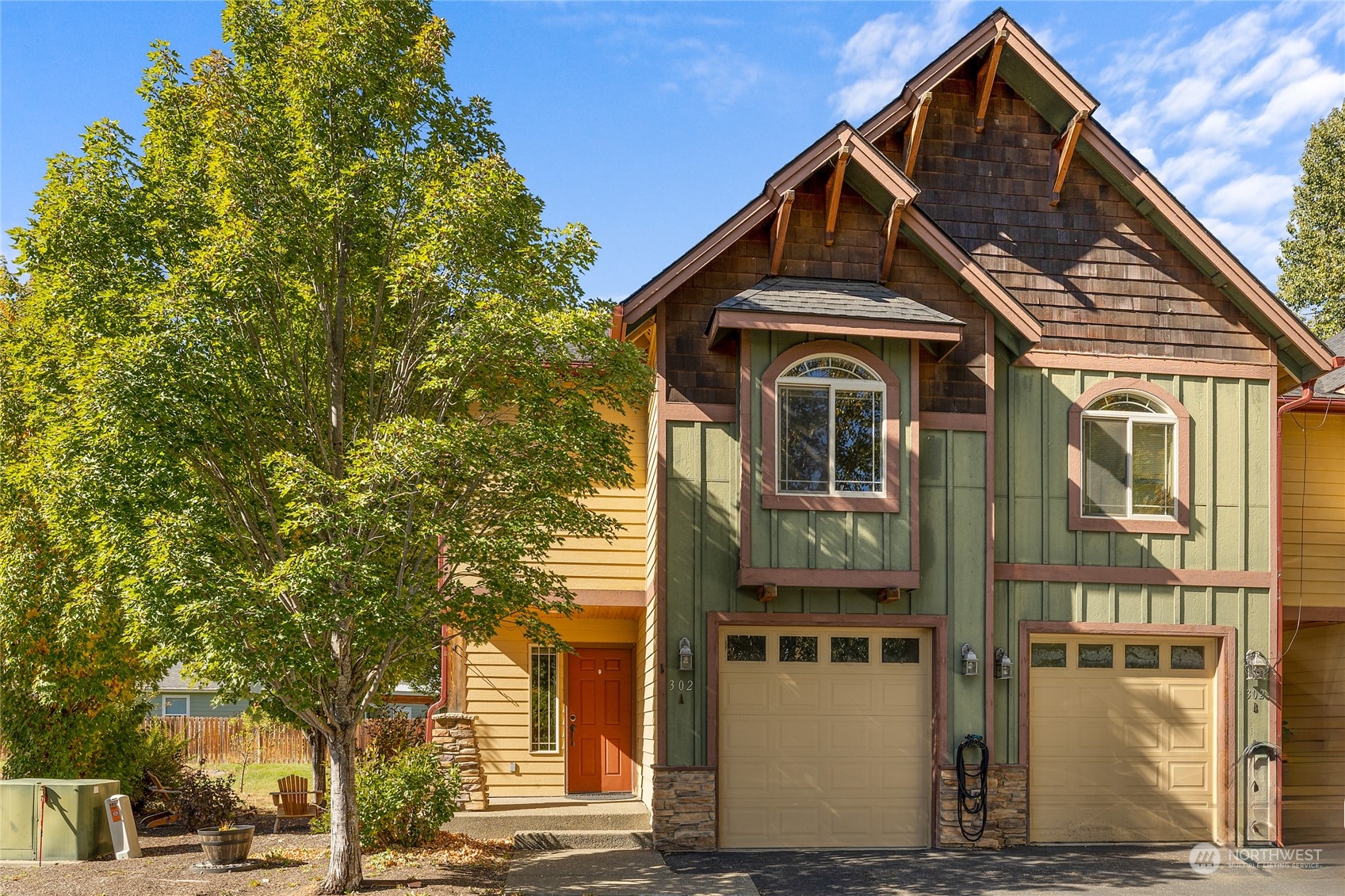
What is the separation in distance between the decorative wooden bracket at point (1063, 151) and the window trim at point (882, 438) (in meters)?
3.45

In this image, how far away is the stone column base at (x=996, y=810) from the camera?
464 inches

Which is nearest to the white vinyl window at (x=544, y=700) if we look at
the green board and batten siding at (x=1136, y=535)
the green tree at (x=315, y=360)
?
the green tree at (x=315, y=360)

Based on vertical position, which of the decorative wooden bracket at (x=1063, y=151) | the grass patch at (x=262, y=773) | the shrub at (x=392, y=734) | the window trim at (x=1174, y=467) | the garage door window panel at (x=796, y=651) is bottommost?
the grass patch at (x=262, y=773)

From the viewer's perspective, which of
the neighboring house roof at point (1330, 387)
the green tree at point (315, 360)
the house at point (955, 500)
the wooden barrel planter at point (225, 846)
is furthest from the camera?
the neighboring house roof at point (1330, 387)

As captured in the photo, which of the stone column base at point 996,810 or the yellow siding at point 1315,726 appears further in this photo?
the yellow siding at point 1315,726

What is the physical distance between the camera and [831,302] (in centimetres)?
1189

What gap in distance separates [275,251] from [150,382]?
1479 millimetres

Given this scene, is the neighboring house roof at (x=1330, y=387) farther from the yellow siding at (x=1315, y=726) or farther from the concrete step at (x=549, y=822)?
the concrete step at (x=549, y=822)

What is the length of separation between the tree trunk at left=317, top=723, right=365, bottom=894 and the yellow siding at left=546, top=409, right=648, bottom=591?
12.5ft

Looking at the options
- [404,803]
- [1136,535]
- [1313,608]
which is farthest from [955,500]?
[404,803]

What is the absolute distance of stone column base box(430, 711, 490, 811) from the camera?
12656 millimetres

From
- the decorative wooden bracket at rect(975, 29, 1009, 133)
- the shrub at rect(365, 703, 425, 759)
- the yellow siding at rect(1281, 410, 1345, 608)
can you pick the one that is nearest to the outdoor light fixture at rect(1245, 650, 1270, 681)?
the yellow siding at rect(1281, 410, 1345, 608)

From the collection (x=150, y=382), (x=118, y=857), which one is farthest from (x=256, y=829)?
(x=150, y=382)

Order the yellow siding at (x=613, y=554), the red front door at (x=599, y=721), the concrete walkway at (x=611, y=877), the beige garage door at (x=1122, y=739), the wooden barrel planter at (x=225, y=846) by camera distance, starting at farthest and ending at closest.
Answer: the red front door at (x=599, y=721) < the yellow siding at (x=613, y=554) < the beige garage door at (x=1122, y=739) < the wooden barrel planter at (x=225, y=846) < the concrete walkway at (x=611, y=877)
